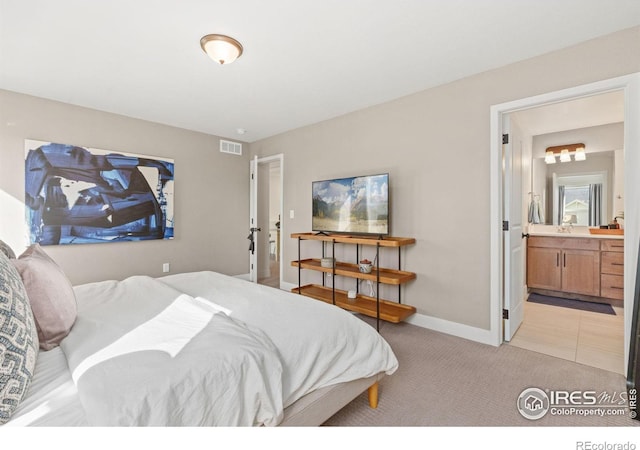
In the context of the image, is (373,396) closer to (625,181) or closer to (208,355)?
(208,355)

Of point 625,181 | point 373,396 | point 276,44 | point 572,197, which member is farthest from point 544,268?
point 276,44

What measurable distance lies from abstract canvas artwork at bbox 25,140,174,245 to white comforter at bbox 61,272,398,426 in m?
1.91

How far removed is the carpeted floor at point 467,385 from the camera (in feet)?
5.39

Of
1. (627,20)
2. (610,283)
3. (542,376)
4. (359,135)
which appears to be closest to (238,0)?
(359,135)

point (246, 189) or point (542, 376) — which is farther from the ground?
point (246, 189)

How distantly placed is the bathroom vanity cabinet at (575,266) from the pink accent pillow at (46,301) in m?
5.11

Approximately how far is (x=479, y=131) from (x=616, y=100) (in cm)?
165

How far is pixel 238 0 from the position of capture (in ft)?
5.76

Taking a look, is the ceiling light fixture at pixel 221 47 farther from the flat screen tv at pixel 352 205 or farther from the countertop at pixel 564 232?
the countertop at pixel 564 232

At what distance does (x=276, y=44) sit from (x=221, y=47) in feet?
1.32

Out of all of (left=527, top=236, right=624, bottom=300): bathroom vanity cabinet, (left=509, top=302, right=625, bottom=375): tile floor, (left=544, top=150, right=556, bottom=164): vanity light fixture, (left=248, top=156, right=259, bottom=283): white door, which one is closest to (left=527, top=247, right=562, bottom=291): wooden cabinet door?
(left=527, top=236, right=624, bottom=300): bathroom vanity cabinet

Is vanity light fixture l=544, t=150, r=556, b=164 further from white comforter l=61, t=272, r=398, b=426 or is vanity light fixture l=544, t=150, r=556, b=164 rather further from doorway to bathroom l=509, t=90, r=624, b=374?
white comforter l=61, t=272, r=398, b=426

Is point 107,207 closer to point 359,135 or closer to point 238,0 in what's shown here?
point 238,0
